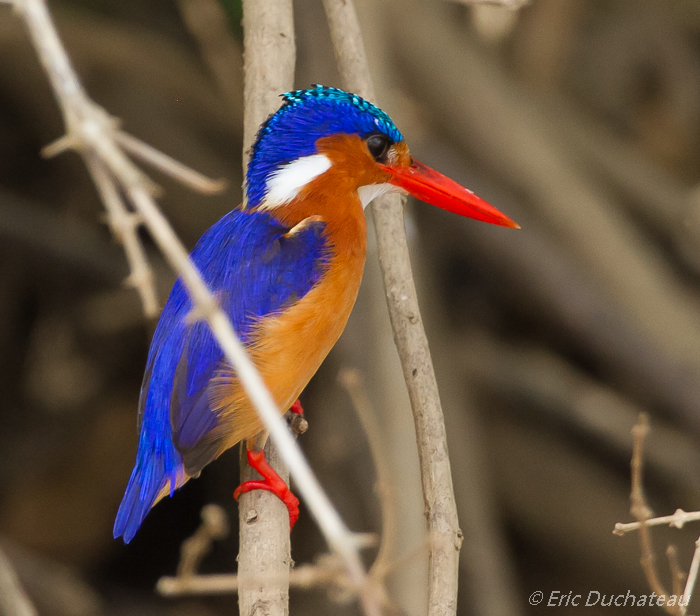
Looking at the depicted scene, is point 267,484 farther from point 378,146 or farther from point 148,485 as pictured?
point 378,146

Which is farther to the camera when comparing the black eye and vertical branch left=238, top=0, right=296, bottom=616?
the black eye

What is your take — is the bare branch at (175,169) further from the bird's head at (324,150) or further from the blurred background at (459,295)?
the blurred background at (459,295)

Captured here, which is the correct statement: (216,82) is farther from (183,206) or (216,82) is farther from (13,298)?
(13,298)

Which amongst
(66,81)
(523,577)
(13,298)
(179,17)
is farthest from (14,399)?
(66,81)

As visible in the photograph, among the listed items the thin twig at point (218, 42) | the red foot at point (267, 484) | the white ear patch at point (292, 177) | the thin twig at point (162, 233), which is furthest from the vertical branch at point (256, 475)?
the thin twig at point (218, 42)

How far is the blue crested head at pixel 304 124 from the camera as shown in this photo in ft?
5.64

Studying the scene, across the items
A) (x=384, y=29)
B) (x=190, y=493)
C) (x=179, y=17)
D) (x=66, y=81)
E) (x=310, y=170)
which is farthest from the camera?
(x=179, y=17)

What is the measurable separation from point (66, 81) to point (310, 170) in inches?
39.6

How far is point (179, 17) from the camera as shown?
3.73 metres

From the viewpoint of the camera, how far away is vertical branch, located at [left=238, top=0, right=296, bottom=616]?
1.32 metres

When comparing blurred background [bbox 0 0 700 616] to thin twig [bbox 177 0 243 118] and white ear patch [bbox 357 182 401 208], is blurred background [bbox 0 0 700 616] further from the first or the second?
white ear patch [bbox 357 182 401 208]

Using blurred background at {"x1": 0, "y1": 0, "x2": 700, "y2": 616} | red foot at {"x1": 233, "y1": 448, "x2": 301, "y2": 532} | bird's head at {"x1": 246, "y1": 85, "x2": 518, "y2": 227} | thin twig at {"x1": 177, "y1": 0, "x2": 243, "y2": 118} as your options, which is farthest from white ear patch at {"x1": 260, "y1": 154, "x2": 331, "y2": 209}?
thin twig at {"x1": 177, "y1": 0, "x2": 243, "y2": 118}

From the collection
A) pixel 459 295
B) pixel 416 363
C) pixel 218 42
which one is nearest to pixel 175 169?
pixel 416 363

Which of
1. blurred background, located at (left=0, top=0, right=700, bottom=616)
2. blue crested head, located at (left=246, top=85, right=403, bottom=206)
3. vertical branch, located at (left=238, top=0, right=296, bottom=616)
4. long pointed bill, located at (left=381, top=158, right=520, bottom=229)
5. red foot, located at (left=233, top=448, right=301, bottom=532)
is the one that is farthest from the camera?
blurred background, located at (left=0, top=0, right=700, bottom=616)
